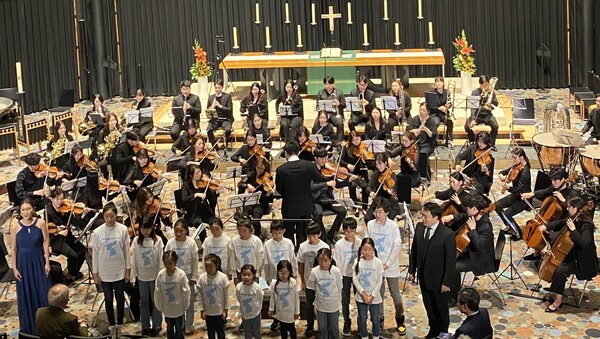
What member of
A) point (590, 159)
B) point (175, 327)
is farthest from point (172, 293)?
point (590, 159)

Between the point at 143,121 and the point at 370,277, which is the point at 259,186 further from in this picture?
the point at 143,121

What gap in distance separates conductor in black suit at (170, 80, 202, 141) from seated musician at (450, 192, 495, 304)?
7.22 meters

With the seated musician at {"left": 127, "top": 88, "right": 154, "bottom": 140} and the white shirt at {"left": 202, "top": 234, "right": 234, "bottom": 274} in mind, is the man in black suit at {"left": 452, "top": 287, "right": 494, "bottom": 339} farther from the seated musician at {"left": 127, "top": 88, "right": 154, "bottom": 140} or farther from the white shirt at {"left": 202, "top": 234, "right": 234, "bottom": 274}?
the seated musician at {"left": 127, "top": 88, "right": 154, "bottom": 140}

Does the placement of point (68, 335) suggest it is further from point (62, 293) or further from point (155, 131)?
point (155, 131)

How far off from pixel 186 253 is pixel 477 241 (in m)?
2.79

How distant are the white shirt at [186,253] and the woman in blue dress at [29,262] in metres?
1.18

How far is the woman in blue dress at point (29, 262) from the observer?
8.73 meters

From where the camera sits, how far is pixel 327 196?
11.2 m

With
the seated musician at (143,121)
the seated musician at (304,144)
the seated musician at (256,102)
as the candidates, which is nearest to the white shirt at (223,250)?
the seated musician at (304,144)

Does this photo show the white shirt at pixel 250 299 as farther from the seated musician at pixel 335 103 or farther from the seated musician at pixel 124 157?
the seated musician at pixel 335 103

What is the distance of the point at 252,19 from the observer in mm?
20719

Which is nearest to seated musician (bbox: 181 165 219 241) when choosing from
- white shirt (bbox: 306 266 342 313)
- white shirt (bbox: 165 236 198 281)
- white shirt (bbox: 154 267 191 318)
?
white shirt (bbox: 165 236 198 281)

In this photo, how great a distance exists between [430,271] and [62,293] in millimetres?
3220

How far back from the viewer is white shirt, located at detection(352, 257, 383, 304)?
27.5 ft
